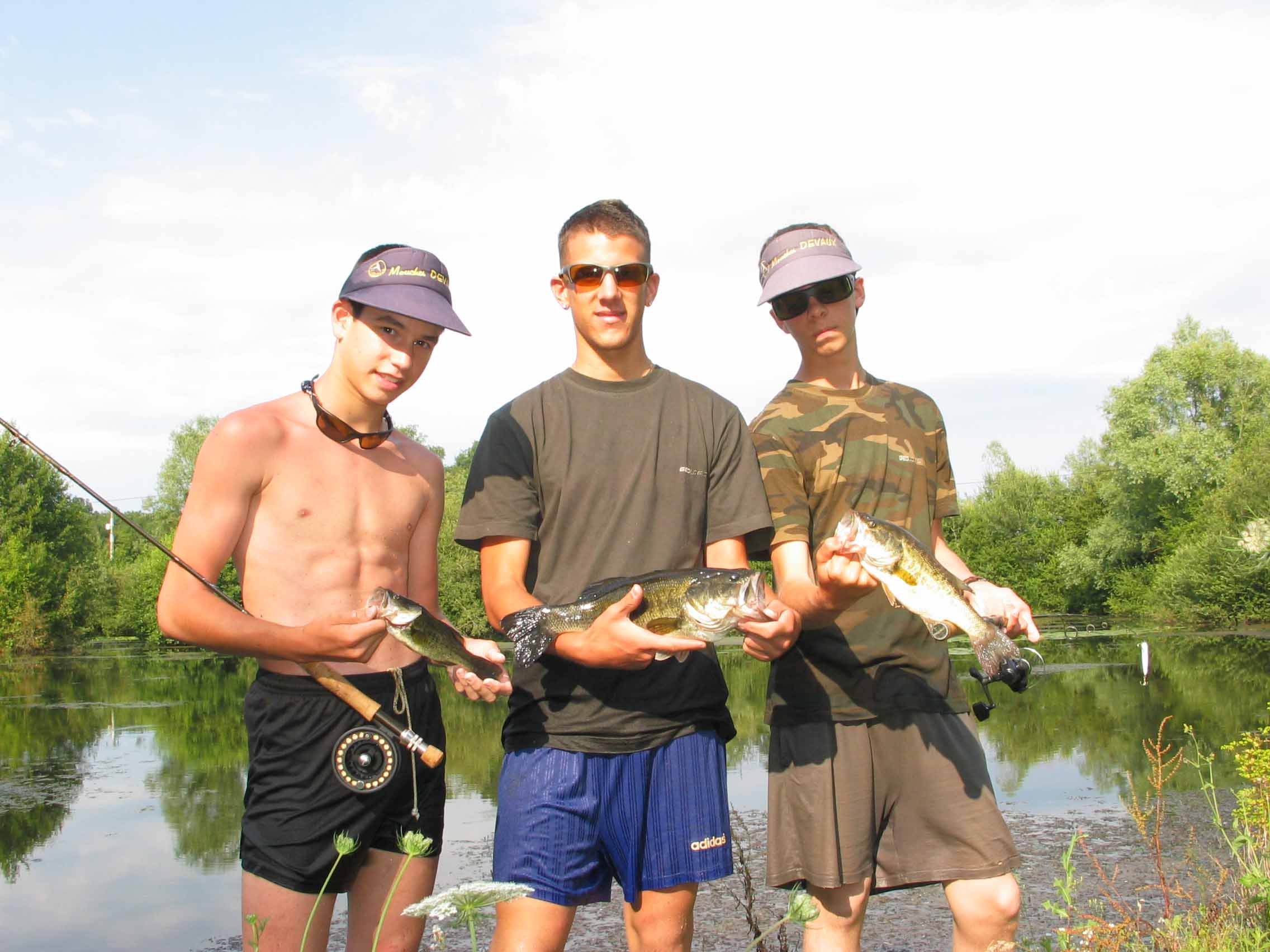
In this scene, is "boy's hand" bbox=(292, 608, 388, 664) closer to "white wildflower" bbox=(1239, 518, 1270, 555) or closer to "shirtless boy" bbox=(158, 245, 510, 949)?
"shirtless boy" bbox=(158, 245, 510, 949)

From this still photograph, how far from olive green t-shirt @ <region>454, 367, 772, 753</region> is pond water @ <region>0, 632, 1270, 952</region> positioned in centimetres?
662

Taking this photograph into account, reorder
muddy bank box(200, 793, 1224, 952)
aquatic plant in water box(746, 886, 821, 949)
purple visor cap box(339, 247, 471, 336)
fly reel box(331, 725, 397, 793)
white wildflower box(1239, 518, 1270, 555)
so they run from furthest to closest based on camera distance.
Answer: white wildflower box(1239, 518, 1270, 555) < muddy bank box(200, 793, 1224, 952) < purple visor cap box(339, 247, 471, 336) < fly reel box(331, 725, 397, 793) < aquatic plant in water box(746, 886, 821, 949)

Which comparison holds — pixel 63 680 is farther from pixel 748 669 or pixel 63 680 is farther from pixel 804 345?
pixel 804 345

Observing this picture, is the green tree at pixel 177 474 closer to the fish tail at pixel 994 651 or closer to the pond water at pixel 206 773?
the pond water at pixel 206 773

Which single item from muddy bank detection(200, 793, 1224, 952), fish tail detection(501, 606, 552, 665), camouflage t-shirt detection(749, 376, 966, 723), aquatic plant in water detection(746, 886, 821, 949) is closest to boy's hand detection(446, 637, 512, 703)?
fish tail detection(501, 606, 552, 665)

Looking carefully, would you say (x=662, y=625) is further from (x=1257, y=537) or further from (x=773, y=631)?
(x=1257, y=537)

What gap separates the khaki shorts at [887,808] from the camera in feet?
13.1

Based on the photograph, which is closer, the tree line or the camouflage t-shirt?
the camouflage t-shirt

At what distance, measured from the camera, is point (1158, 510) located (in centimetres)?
4475

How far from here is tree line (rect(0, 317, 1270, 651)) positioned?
37969mm

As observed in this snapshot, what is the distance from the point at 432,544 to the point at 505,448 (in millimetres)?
770

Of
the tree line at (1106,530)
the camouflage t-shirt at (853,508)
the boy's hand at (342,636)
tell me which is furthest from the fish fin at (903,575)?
the tree line at (1106,530)

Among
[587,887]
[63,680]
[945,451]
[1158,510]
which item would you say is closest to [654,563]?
[587,887]

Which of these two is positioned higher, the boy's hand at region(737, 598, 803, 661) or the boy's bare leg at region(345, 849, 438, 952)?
the boy's hand at region(737, 598, 803, 661)
